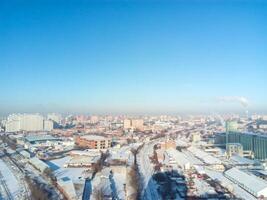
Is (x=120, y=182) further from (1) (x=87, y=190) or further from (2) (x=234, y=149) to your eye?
(2) (x=234, y=149)

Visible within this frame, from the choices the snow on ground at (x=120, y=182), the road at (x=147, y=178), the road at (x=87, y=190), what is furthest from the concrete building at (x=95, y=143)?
the road at (x=87, y=190)

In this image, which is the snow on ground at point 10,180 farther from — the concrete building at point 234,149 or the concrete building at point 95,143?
the concrete building at point 234,149

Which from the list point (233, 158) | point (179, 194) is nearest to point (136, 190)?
point (179, 194)

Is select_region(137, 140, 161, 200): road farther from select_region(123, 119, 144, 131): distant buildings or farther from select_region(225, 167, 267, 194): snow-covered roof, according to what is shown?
select_region(123, 119, 144, 131): distant buildings

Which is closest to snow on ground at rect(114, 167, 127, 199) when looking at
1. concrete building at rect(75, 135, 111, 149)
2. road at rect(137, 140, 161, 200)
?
road at rect(137, 140, 161, 200)

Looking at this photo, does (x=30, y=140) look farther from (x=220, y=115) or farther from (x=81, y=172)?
(x=220, y=115)
